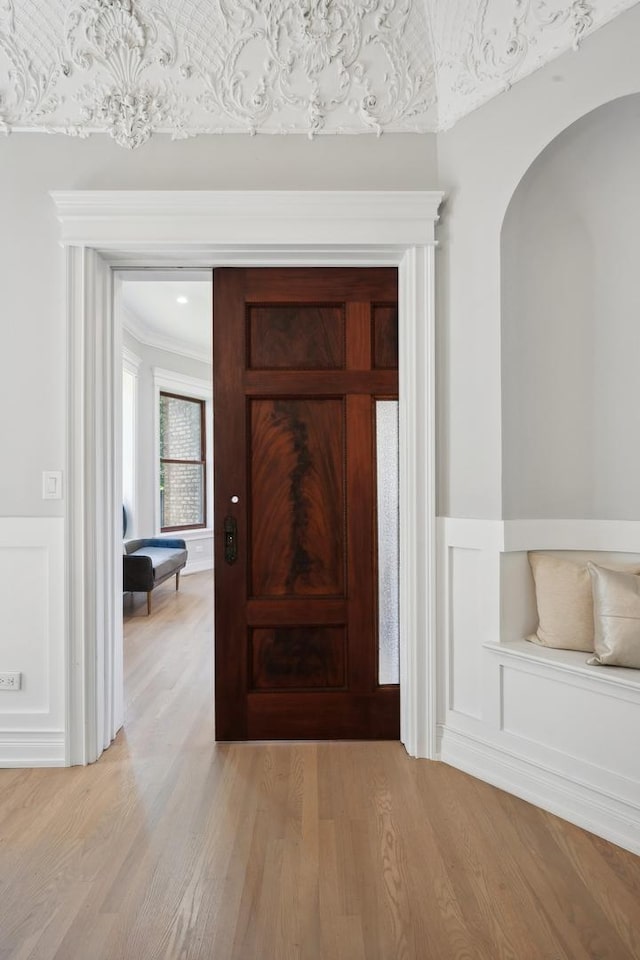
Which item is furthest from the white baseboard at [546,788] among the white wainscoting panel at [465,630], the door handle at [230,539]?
the door handle at [230,539]

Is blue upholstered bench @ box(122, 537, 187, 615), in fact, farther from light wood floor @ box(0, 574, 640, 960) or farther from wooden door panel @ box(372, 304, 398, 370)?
wooden door panel @ box(372, 304, 398, 370)

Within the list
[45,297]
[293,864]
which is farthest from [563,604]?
[45,297]

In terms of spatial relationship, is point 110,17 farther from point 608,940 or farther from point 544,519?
point 608,940

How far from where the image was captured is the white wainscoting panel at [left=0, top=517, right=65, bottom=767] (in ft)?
7.57

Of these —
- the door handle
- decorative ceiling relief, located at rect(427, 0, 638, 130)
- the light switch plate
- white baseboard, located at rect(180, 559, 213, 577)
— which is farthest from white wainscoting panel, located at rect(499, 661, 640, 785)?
white baseboard, located at rect(180, 559, 213, 577)

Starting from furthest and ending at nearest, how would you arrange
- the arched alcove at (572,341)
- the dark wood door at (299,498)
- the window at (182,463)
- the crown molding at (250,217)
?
the window at (182,463) < the dark wood door at (299,498) < the crown molding at (250,217) < the arched alcove at (572,341)

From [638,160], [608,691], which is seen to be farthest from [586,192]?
[608,691]

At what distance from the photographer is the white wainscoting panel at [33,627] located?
7.57 ft

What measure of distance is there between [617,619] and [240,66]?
266 centimetres

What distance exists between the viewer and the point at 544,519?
2219 millimetres

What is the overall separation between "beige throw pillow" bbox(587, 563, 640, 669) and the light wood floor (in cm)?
60

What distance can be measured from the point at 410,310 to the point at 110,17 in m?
1.73

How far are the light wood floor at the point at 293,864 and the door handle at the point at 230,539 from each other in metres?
0.85

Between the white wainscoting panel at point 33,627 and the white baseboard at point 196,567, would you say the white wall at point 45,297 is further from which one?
the white baseboard at point 196,567
